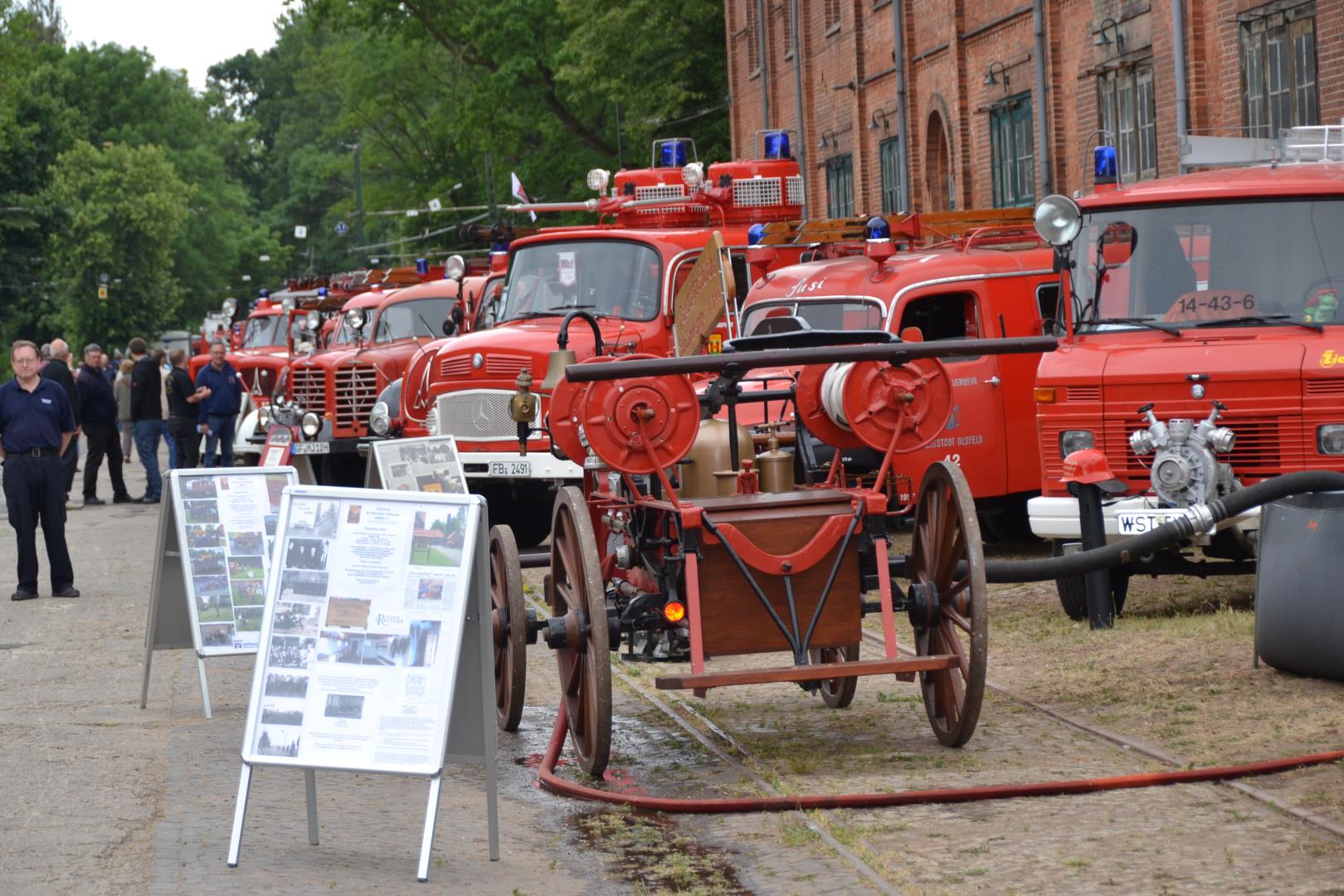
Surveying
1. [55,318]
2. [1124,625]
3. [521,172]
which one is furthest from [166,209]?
[1124,625]

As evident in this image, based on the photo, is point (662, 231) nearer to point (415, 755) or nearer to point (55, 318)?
point (415, 755)

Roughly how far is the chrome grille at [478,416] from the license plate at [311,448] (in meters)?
4.55

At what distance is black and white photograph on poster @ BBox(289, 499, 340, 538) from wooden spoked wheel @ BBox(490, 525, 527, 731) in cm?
186

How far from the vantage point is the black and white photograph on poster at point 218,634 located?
1045 centimetres

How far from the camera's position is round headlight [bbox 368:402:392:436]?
62.8ft

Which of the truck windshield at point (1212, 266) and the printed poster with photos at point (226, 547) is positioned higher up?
the truck windshield at point (1212, 266)

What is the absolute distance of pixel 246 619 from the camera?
34.6 ft

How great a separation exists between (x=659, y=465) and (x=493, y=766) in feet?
5.37

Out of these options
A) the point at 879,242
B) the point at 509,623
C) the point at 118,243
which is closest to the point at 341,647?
the point at 509,623

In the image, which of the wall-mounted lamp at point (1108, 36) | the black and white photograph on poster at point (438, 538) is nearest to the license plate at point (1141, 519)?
the black and white photograph on poster at point (438, 538)

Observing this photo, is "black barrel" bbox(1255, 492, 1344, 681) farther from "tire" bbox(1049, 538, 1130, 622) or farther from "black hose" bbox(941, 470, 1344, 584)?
"tire" bbox(1049, 538, 1130, 622)

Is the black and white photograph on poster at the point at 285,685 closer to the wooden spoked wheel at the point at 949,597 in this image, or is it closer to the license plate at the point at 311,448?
the wooden spoked wheel at the point at 949,597

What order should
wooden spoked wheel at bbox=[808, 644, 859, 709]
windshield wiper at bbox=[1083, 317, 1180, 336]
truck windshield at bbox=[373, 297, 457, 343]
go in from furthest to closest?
truck windshield at bbox=[373, 297, 457, 343] → windshield wiper at bbox=[1083, 317, 1180, 336] → wooden spoked wheel at bbox=[808, 644, 859, 709]

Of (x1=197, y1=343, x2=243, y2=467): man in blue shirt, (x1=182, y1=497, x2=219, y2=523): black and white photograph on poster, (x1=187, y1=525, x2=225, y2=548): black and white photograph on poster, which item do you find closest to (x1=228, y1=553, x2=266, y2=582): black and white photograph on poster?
(x1=187, y1=525, x2=225, y2=548): black and white photograph on poster
